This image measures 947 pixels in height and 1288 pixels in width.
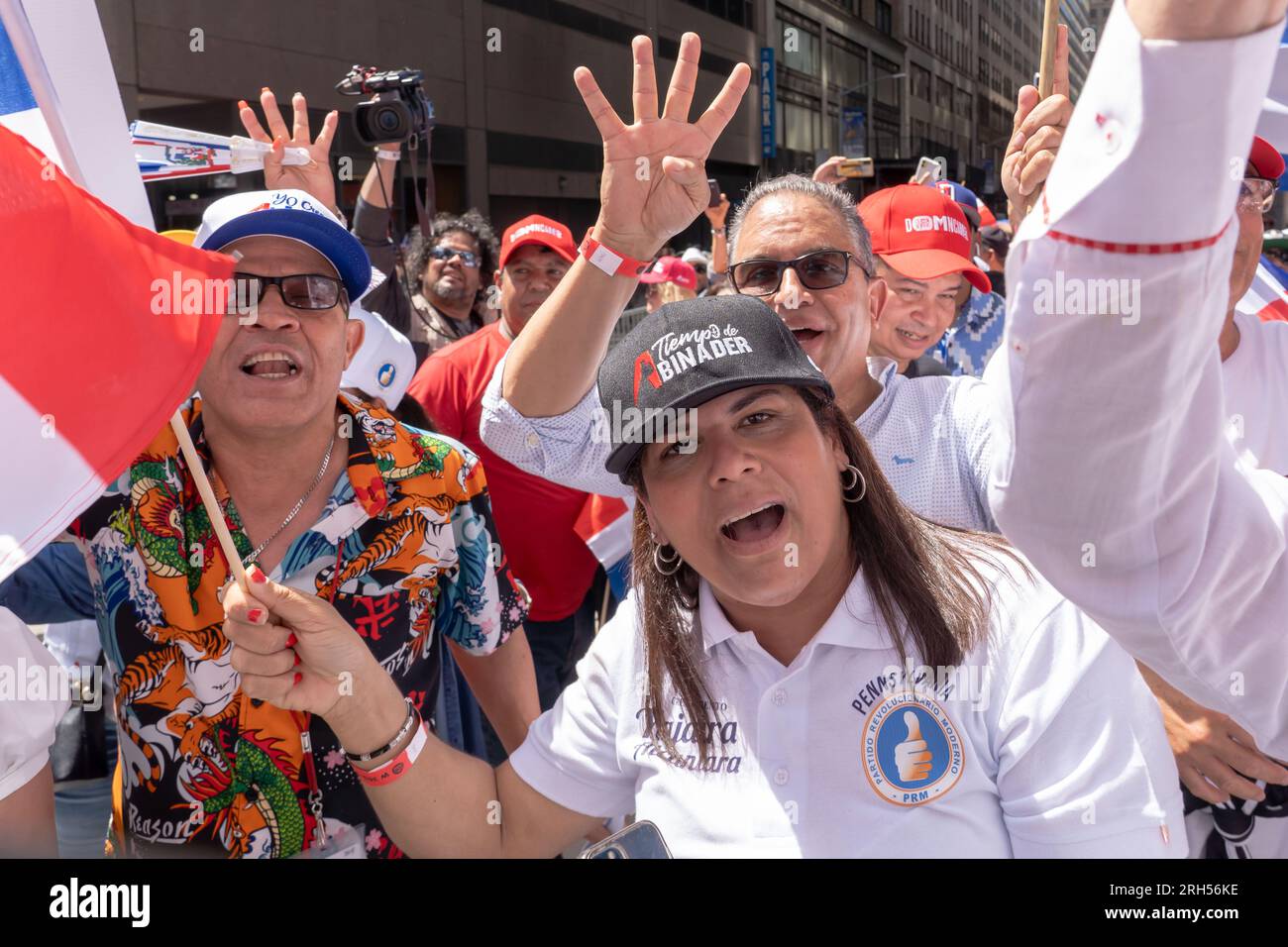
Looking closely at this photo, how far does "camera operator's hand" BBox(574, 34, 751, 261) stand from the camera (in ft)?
6.35

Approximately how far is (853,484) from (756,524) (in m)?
0.18

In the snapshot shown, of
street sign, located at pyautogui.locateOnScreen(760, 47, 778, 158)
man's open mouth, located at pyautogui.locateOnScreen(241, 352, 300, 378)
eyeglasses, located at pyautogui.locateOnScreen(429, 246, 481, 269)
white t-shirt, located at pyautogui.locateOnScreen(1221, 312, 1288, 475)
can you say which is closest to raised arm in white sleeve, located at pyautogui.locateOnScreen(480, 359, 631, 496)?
man's open mouth, located at pyautogui.locateOnScreen(241, 352, 300, 378)

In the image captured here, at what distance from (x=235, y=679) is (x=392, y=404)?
130 centimetres

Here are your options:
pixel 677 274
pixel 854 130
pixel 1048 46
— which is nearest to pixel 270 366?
pixel 1048 46

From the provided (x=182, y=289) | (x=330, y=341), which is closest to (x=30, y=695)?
(x=182, y=289)

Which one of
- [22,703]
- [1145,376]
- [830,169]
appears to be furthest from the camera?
[830,169]

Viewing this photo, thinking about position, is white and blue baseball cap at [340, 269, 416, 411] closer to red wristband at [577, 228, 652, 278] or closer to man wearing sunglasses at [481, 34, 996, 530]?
man wearing sunglasses at [481, 34, 996, 530]

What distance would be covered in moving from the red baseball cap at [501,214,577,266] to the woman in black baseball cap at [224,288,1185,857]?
8.79ft

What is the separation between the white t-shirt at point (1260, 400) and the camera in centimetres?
222

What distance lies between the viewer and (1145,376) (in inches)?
22.9

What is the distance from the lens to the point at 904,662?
4.79 feet

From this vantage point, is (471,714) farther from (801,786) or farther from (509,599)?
(801,786)

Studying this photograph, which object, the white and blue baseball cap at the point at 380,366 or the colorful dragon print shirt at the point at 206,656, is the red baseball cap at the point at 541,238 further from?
the colorful dragon print shirt at the point at 206,656

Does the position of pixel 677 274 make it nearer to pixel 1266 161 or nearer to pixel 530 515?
pixel 530 515
